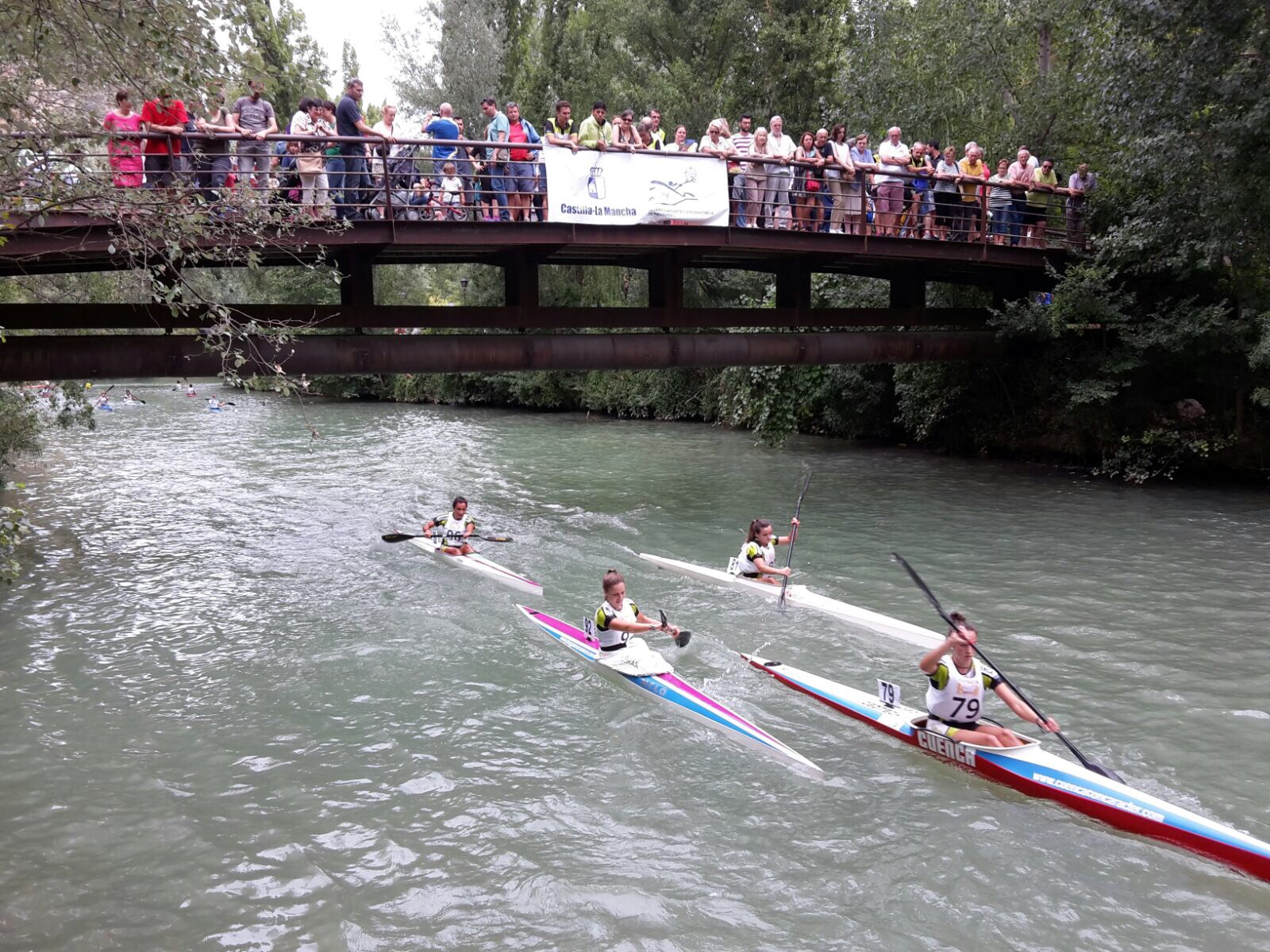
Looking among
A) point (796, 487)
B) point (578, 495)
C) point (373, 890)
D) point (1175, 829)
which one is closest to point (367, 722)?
point (373, 890)

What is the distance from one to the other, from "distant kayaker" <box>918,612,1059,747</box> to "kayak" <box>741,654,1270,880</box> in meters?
0.10

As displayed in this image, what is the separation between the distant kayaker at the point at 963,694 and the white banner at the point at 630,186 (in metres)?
9.85

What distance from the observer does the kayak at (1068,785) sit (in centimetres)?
690

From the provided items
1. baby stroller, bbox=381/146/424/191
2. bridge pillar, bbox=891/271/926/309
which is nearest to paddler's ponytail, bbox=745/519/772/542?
baby stroller, bbox=381/146/424/191

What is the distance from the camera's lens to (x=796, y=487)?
22.8m

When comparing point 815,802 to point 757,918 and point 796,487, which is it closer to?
point 757,918

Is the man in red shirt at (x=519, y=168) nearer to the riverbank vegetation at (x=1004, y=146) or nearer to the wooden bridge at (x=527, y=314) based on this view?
the wooden bridge at (x=527, y=314)

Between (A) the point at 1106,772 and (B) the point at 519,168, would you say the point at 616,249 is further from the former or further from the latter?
(A) the point at 1106,772

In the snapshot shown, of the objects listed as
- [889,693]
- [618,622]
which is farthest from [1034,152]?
[889,693]

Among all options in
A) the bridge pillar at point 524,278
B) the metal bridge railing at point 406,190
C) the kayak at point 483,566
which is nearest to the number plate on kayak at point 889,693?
the kayak at point 483,566

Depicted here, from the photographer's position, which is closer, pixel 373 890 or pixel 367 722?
pixel 373 890

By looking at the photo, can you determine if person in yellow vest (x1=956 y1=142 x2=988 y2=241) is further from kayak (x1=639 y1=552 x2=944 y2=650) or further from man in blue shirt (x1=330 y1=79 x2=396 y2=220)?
man in blue shirt (x1=330 y1=79 x2=396 y2=220)

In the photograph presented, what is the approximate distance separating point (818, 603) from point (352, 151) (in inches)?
424

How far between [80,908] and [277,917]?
4.59 feet
